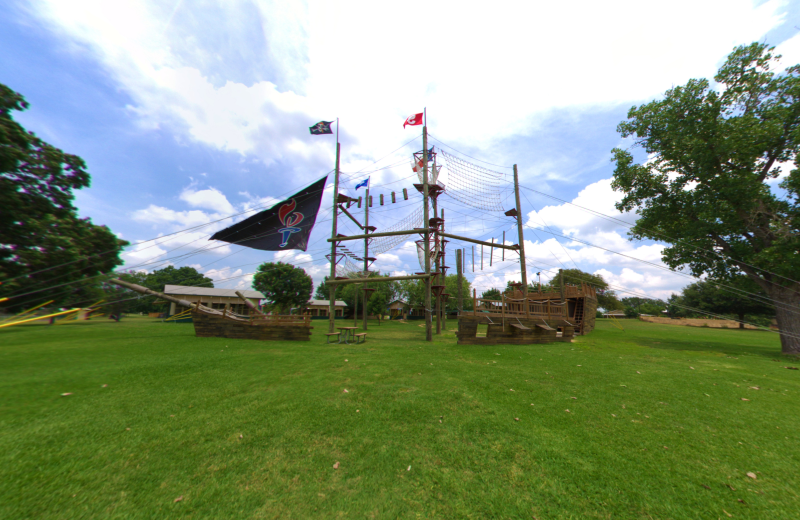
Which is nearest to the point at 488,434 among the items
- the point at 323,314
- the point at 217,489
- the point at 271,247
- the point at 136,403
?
the point at 217,489

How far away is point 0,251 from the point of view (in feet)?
31.2

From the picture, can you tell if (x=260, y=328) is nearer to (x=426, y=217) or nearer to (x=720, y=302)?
(x=426, y=217)

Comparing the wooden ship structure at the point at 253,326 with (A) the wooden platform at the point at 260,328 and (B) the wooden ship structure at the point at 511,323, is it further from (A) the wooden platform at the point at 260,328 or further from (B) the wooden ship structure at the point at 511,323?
(B) the wooden ship structure at the point at 511,323

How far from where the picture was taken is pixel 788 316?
38.9 ft

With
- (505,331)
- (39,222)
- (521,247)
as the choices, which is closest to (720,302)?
(521,247)

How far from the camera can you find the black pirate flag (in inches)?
687

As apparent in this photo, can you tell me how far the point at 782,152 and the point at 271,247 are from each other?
2449 cm

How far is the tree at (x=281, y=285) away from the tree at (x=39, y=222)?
21.9 meters

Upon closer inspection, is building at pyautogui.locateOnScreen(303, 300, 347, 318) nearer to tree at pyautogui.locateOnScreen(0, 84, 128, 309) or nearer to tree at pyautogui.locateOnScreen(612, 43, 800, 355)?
tree at pyautogui.locateOnScreen(0, 84, 128, 309)

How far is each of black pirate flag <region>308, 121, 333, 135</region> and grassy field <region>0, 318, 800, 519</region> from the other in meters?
15.2

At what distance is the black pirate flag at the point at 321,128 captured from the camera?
17438mm

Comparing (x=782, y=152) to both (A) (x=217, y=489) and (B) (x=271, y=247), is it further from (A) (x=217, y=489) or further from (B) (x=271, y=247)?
(B) (x=271, y=247)

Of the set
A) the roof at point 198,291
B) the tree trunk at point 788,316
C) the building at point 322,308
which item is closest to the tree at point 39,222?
the roof at point 198,291

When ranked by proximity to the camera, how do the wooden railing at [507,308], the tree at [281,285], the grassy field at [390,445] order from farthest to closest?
the tree at [281,285]
the wooden railing at [507,308]
the grassy field at [390,445]
